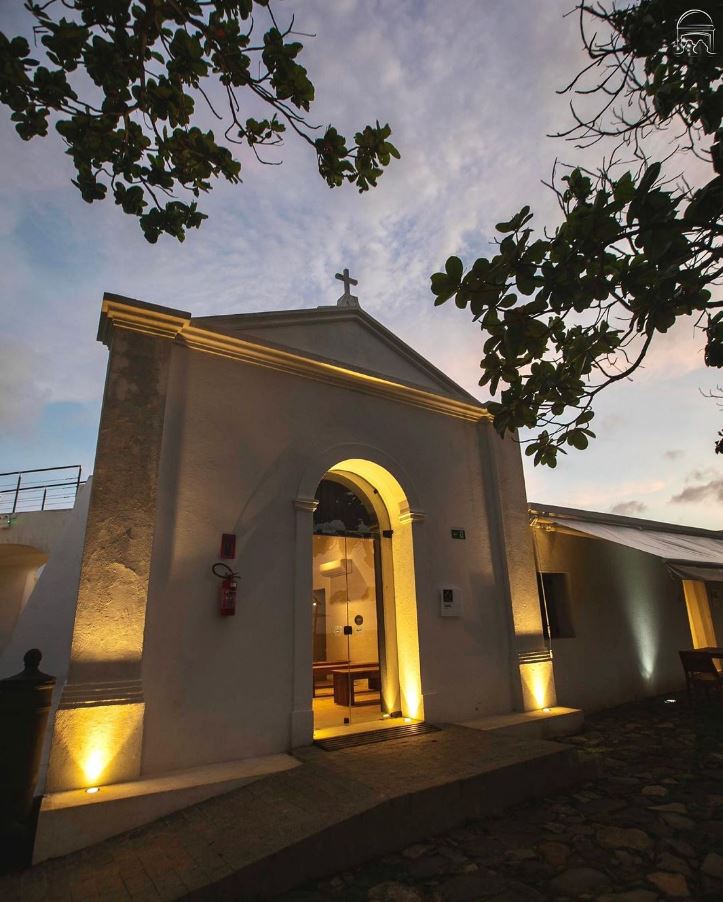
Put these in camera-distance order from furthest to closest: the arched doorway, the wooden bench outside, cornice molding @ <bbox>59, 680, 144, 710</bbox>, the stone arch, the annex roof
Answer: the annex roof → the wooden bench outside → the arched doorway → the stone arch → cornice molding @ <bbox>59, 680, 144, 710</bbox>

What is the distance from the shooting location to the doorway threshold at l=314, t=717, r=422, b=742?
5422mm

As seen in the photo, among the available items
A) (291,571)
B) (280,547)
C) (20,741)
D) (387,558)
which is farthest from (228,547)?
(387,558)

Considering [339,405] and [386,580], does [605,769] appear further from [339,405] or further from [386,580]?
[339,405]

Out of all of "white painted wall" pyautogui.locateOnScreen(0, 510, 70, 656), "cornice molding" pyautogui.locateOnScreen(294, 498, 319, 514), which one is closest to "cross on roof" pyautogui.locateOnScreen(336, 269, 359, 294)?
"cornice molding" pyautogui.locateOnScreen(294, 498, 319, 514)

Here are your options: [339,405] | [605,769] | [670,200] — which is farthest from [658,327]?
[605,769]

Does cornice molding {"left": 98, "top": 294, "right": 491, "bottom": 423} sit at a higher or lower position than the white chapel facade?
higher

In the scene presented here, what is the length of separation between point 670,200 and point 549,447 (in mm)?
1837

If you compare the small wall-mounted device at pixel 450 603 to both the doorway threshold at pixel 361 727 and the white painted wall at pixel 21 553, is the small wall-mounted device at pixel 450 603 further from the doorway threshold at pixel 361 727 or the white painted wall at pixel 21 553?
the white painted wall at pixel 21 553

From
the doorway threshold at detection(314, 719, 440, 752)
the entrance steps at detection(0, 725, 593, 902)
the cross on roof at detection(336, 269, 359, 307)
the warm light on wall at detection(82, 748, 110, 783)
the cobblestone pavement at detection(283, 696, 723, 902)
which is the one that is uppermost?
the cross on roof at detection(336, 269, 359, 307)

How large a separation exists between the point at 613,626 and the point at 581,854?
6537 millimetres

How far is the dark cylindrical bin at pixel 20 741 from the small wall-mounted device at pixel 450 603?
14.4 feet

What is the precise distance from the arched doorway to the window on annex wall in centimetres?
301

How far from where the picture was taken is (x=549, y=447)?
369 cm

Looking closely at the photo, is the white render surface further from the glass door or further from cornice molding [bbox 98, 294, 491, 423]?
cornice molding [bbox 98, 294, 491, 423]
